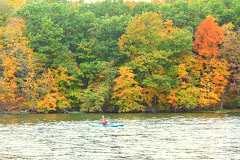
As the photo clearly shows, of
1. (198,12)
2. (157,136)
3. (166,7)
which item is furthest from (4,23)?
(157,136)

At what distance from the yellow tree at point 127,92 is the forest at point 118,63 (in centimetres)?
16

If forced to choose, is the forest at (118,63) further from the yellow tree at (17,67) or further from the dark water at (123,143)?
the dark water at (123,143)

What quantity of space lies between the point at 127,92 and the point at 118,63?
9.73 metres

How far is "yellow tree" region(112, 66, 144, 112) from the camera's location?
58750mm

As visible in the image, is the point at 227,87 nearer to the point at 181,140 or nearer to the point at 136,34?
the point at 136,34

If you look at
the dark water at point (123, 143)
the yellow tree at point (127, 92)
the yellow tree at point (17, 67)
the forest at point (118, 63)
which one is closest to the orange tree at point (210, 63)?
the forest at point (118, 63)

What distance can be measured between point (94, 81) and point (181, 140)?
39.4 m

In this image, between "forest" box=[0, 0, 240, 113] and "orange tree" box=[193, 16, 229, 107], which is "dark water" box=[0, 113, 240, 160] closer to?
"forest" box=[0, 0, 240, 113]

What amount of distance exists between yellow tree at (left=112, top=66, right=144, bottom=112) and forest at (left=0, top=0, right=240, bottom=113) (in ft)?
0.52

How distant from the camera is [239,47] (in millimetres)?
60219

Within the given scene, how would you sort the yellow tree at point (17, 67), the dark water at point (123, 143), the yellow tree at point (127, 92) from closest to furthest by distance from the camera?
the dark water at point (123, 143)
the yellow tree at point (127, 92)
the yellow tree at point (17, 67)

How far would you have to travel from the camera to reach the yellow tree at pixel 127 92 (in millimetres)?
58750

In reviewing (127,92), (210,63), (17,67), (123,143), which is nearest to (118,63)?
(127,92)

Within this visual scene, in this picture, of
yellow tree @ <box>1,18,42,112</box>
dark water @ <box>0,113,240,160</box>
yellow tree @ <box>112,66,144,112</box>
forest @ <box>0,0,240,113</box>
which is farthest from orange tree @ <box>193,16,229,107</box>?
yellow tree @ <box>1,18,42,112</box>
